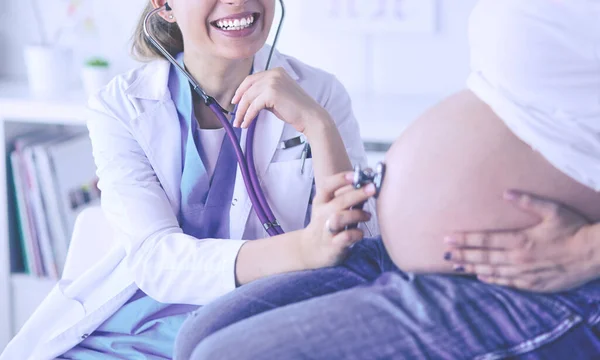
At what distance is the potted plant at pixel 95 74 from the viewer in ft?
7.39

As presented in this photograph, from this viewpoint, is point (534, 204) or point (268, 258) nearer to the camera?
point (534, 204)

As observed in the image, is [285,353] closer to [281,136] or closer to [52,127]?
[281,136]

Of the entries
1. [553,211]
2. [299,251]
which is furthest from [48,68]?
[553,211]

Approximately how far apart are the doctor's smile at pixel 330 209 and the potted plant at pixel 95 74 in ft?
2.52

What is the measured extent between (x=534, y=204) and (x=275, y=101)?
1.62 ft

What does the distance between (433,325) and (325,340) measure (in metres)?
0.12

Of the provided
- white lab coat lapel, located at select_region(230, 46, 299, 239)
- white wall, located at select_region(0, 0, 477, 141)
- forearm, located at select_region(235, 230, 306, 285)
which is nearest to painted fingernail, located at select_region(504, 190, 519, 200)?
forearm, located at select_region(235, 230, 306, 285)

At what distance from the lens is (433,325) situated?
84cm

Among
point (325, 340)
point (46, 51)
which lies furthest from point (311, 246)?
point (46, 51)

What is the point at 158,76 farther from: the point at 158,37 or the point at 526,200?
the point at 526,200

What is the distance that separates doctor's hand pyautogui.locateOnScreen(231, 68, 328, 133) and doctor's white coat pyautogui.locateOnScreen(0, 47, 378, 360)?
0.15m

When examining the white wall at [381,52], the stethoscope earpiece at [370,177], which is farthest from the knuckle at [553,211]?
the white wall at [381,52]

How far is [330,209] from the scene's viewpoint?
1022 mm

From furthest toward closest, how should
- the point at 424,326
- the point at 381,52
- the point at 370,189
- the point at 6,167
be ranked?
the point at 381,52 → the point at 6,167 → the point at 370,189 → the point at 424,326
